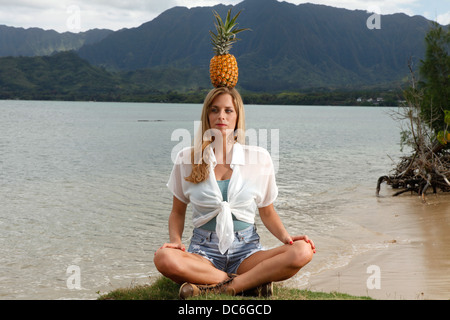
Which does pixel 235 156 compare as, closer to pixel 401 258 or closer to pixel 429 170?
pixel 401 258

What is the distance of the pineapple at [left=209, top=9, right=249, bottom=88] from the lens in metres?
5.43

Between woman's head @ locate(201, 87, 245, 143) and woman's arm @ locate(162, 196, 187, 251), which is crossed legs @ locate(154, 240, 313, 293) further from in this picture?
woman's head @ locate(201, 87, 245, 143)

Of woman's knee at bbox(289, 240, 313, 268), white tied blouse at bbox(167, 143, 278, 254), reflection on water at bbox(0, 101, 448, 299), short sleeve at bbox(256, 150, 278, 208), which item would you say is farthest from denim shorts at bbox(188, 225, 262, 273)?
reflection on water at bbox(0, 101, 448, 299)

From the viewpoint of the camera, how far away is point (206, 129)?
17.8ft

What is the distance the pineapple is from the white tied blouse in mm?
757

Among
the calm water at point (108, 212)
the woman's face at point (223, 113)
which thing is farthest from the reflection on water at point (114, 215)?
the woman's face at point (223, 113)

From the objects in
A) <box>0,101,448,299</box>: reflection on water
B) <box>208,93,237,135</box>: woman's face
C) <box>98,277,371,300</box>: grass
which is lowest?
<box>0,101,448,299</box>: reflection on water

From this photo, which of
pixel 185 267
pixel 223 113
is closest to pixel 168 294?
pixel 185 267

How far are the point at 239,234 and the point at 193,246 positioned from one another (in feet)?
1.80

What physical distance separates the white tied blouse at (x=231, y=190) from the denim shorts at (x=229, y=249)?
0.35 feet

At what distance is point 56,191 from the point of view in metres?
20.1

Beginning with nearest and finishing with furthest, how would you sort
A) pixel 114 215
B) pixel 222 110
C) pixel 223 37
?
1. pixel 222 110
2. pixel 223 37
3. pixel 114 215

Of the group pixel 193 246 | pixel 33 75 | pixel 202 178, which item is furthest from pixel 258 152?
pixel 33 75

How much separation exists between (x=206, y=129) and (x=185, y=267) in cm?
157
